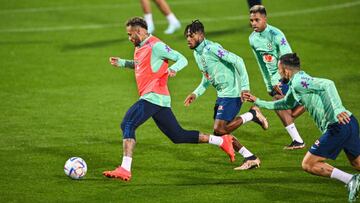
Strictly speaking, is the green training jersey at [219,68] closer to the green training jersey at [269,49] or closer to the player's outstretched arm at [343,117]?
the green training jersey at [269,49]

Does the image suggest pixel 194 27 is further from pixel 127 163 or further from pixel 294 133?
pixel 294 133

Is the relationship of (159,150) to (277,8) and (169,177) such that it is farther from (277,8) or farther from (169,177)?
(277,8)

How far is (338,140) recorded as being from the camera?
36.2 ft

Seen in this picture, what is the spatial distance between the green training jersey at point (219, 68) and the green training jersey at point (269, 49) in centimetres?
127

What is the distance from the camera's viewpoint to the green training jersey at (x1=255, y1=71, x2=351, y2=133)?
1100 centimetres

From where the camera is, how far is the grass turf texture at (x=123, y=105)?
39.2ft

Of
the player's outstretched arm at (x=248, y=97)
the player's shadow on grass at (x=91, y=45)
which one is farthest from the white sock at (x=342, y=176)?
the player's shadow on grass at (x=91, y=45)

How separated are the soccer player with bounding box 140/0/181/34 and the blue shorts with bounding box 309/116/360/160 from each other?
41.4 feet

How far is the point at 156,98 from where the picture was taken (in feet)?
41.1

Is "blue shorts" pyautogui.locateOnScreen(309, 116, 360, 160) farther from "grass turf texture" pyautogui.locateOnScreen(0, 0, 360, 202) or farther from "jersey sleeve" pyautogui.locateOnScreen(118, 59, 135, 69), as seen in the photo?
"jersey sleeve" pyautogui.locateOnScreen(118, 59, 135, 69)

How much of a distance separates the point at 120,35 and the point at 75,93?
563 cm

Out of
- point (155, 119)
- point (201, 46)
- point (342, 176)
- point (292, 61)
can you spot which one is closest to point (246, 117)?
point (201, 46)

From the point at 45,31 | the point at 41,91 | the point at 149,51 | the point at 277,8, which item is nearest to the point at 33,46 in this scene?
the point at 45,31

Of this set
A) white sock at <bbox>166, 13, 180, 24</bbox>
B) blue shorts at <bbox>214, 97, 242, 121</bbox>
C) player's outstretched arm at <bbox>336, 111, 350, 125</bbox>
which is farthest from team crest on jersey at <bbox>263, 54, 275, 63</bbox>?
white sock at <bbox>166, 13, 180, 24</bbox>
